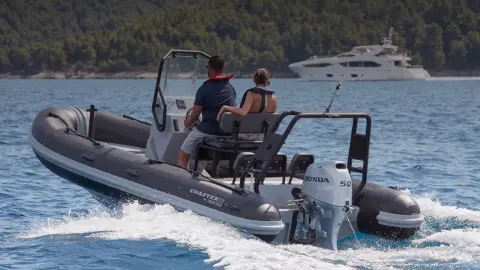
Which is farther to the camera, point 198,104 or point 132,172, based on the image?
point 198,104

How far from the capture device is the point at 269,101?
8672 mm

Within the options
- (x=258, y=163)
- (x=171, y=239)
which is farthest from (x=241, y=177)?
(x=171, y=239)

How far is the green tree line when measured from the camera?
135 meters

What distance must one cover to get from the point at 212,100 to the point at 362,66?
83073 millimetres

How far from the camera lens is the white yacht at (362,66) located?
89875 mm

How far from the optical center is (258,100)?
8609 millimetres

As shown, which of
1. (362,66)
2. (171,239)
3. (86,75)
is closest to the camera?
(171,239)

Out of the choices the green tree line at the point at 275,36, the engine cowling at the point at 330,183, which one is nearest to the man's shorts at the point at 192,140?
the engine cowling at the point at 330,183

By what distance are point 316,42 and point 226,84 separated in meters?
131

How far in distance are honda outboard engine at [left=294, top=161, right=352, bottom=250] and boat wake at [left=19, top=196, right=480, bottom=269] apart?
0.16 meters

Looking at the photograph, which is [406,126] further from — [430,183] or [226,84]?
[226,84]

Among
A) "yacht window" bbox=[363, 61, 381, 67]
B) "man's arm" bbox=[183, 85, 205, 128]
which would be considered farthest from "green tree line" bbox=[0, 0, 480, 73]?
"man's arm" bbox=[183, 85, 205, 128]

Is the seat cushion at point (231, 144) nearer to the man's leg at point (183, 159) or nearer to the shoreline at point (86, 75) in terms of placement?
the man's leg at point (183, 159)

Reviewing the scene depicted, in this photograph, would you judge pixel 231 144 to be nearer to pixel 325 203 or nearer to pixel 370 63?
pixel 325 203
